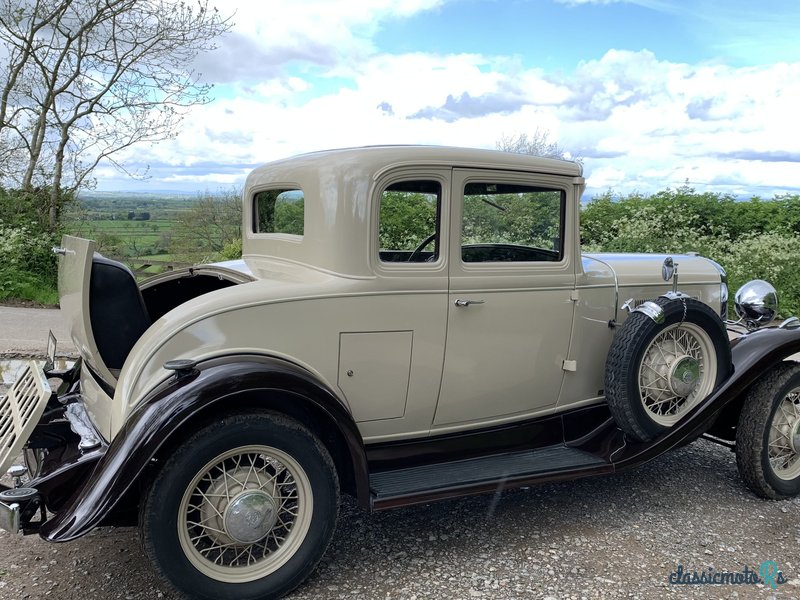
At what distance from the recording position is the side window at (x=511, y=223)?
338cm

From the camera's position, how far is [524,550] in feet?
10.8

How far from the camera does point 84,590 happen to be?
2.88 m

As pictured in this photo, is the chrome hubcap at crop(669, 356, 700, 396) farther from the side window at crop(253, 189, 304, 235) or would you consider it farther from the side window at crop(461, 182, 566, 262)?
the side window at crop(253, 189, 304, 235)

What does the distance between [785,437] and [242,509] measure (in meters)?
3.36

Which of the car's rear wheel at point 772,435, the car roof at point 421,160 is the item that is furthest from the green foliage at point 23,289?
the car's rear wheel at point 772,435

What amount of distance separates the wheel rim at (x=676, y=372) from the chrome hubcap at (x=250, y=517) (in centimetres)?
217

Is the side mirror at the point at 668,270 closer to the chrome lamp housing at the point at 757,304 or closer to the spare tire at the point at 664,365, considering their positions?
the spare tire at the point at 664,365

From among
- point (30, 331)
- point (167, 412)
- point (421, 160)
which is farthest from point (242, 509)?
point (30, 331)

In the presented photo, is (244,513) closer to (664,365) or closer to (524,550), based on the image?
(524,550)

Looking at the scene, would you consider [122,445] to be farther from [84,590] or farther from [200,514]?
[84,590]

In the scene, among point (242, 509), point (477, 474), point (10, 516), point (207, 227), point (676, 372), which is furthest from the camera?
point (207, 227)

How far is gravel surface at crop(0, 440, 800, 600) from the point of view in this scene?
2.95m

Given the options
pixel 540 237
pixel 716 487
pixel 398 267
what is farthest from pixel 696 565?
pixel 398 267

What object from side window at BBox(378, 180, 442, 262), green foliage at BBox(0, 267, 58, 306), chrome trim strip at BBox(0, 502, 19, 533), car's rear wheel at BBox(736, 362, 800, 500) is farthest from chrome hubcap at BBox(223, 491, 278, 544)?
green foliage at BBox(0, 267, 58, 306)
